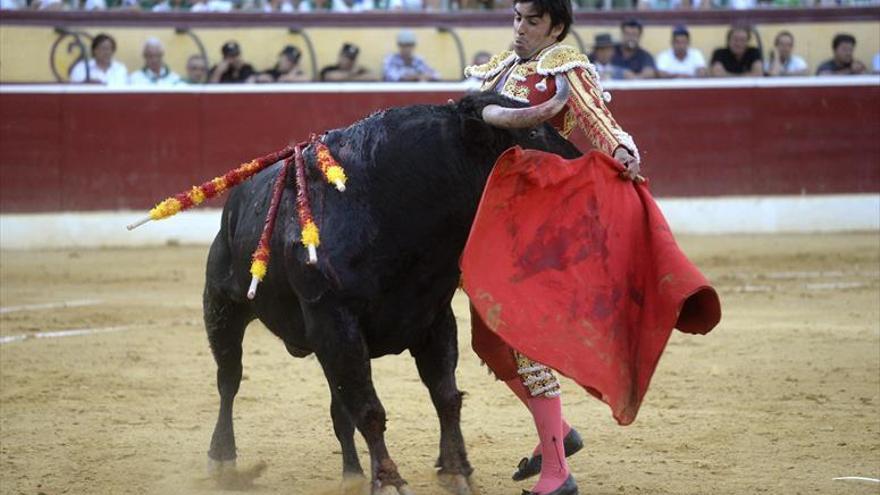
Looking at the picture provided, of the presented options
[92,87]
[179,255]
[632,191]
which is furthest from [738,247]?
[632,191]

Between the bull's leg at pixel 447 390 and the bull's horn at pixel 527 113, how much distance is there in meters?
0.68

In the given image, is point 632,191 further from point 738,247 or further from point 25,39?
point 25,39

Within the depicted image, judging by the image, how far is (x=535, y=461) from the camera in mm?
3998

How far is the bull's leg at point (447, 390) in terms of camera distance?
3.83 meters

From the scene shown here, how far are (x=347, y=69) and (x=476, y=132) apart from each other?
720 centimetres

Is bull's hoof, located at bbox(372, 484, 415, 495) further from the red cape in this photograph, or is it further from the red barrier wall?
the red barrier wall

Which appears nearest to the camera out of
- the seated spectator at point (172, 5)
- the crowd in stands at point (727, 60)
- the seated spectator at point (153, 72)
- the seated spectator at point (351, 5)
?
the seated spectator at point (153, 72)

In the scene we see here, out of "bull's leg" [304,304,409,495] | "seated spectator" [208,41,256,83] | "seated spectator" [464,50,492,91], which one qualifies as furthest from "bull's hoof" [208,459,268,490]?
"seated spectator" [208,41,256,83]

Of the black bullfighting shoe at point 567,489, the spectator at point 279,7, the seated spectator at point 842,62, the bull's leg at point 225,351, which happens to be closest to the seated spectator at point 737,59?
the seated spectator at point 842,62

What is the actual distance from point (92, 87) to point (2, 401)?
5198 mm

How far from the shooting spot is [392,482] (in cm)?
354

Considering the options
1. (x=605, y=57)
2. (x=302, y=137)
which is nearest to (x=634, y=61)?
(x=605, y=57)

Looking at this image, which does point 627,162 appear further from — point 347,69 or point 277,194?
point 347,69

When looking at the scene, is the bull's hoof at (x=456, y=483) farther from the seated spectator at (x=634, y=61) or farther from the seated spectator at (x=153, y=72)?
the seated spectator at (x=634, y=61)
